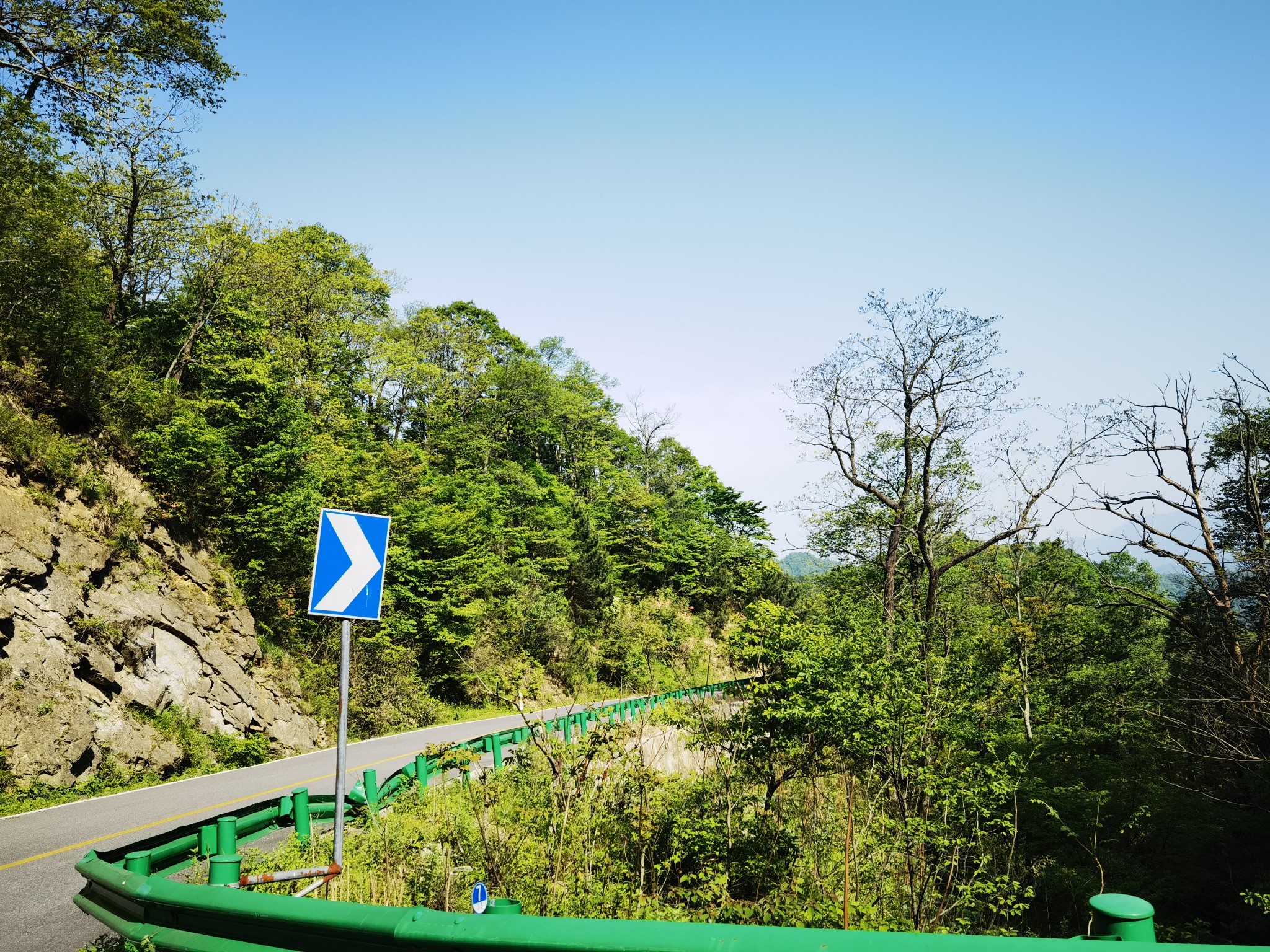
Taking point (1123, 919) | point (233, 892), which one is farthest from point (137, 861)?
point (1123, 919)

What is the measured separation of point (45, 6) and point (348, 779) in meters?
16.9

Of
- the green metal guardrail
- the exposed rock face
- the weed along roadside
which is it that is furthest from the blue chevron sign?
the exposed rock face

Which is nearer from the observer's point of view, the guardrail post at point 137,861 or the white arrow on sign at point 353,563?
the guardrail post at point 137,861

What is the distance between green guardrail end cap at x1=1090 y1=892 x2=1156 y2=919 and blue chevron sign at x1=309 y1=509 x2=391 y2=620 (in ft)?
16.3

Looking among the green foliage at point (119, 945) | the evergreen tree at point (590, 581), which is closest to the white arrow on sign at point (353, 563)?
the green foliage at point (119, 945)

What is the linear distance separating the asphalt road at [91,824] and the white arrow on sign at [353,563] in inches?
135

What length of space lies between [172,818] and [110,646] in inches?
222

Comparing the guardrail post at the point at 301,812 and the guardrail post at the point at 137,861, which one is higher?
the guardrail post at the point at 137,861

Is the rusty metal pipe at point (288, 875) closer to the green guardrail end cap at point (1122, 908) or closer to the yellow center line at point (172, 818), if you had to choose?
the green guardrail end cap at point (1122, 908)

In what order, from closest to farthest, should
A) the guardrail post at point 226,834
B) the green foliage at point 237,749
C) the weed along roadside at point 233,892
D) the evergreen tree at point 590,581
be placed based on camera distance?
1. the weed along roadside at point 233,892
2. the guardrail post at point 226,834
3. the green foliage at point 237,749
4. the evergreen tree at point 590,581

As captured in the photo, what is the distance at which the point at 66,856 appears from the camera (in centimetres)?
805

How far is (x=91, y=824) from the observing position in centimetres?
961

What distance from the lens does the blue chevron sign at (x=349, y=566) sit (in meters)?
5.45

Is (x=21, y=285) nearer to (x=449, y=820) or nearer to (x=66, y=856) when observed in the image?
(x=66, y=856)
